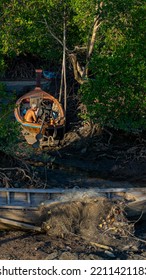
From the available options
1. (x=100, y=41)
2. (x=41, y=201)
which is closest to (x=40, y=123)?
(x=100, y=41)

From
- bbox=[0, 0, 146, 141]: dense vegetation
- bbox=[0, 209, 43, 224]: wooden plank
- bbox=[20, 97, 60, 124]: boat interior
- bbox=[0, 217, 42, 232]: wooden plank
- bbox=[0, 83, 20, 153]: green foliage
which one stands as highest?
bbox=[0, 0, 146, 141]: dense vegetation

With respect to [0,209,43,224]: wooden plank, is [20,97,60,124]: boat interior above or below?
above

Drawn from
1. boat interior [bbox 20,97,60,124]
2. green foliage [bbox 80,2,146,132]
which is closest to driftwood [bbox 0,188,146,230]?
green foliage [bbox 80,2,146,132]

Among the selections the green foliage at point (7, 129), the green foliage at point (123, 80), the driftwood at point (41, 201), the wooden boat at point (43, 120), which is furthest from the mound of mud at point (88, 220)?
the wooden boat at point (43, 120)

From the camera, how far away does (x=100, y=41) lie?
788 inches

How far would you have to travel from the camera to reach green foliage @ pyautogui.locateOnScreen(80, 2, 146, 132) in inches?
661

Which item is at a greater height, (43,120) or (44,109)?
(44,109)

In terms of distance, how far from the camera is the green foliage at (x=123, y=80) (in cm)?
1678

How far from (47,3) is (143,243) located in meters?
11.7

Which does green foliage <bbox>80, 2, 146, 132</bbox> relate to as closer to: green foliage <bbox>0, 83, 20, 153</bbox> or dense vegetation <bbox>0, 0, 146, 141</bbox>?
dense vegetation <bbox>0, 0, 146, 141</bbox>

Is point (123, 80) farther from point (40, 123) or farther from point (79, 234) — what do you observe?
point (79, 234)

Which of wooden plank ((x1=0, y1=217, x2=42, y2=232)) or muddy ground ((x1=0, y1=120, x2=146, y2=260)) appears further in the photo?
wooden plank ((x1=0, y1=217, x2=42, y2=232))

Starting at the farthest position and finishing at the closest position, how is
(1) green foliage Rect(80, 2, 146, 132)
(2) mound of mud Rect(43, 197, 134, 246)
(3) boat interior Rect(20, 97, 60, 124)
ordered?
(3) boat interior Rect(20, 97, 60, 124) → (1) green foliage Rect(80, 2, 146, 132) → (2) mound of mud Rect(43, 197, 134, 246)

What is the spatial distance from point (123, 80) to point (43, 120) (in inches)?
178
